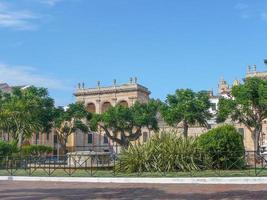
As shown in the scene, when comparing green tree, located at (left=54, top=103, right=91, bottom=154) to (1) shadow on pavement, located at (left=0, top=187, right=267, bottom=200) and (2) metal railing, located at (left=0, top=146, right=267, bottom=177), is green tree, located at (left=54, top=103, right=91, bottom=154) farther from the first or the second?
(1) shadow on pavement, located at (left=0, top=187, right=267, bottom=200)

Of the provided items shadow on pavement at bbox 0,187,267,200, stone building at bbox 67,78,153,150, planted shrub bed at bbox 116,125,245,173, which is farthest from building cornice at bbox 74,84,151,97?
shadow on pavement at bbox 0,187,267,200

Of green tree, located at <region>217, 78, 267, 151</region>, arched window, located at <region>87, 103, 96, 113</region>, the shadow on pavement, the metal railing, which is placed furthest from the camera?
arched window, located at <region>87, 103, 96, 113</region>

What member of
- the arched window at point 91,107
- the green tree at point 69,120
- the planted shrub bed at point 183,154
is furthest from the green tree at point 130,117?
the planted shrub bed at point 183,154

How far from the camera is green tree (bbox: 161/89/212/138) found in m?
51.2

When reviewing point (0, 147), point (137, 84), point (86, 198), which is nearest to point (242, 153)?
point (86, 198)

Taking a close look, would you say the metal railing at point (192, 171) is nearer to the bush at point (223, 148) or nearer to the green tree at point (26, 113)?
the bush at point (223, 148)

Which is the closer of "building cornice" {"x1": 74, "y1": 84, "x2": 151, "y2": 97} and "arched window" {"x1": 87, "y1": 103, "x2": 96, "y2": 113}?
"building cornice" {"x1": 74, "y1": 84, "x2": 151, "y2": 97}

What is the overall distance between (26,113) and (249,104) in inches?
927

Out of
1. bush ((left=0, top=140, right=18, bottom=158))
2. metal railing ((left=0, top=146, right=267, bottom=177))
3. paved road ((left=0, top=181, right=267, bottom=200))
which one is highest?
bush ((left=0, top=140, right=18, bottom=158))

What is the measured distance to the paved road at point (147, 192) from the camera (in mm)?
14037

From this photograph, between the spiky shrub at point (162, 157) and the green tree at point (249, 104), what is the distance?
22232 mm

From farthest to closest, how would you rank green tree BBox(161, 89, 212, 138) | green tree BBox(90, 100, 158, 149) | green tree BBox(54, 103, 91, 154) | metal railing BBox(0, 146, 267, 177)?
green tree BBox(54, 103, 91, 154)
green tree BBox(90, 100, 158, 149)
green tree BBox(161, 89, 212, 138)
metal railing BBox(0, 146, 267, 177)

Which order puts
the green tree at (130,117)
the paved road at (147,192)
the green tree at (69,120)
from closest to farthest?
the paved road at (147,192), the green tree at (130,117), the green tree at (69,120)

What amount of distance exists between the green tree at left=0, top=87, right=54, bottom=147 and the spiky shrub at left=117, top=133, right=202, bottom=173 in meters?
26.6
